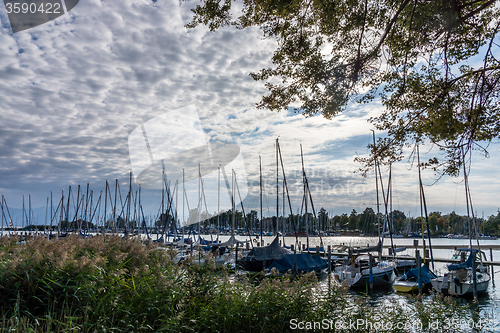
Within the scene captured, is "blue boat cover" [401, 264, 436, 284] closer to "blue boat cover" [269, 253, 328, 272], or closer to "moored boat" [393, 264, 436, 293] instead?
"moored boat" [393, 264, 436, 293]

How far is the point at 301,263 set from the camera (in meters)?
23.9

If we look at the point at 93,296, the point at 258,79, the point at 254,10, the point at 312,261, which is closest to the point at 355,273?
the point at 312,261

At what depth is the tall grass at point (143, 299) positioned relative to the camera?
4.54 m

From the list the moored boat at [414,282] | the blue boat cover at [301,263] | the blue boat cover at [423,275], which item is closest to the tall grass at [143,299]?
the blue boat cover at [301,263]

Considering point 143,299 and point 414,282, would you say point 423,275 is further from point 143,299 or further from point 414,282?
point 143,299

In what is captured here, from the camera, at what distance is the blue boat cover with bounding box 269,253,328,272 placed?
2273 cm

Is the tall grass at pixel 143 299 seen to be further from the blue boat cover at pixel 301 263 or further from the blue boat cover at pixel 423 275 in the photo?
the blue boat cover at pixel 423 275

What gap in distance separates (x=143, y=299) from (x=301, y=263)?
20437 millimetres

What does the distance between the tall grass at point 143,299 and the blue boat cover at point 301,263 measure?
55.7 ft

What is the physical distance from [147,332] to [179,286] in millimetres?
1100

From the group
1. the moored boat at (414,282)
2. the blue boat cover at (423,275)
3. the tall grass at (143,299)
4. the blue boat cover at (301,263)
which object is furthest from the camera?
the blue boat cover at (301,263)

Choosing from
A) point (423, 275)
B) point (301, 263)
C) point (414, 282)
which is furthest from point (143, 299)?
point (423, 275)

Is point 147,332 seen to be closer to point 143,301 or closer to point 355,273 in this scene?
point 143,301

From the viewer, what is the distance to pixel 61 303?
189 inches
